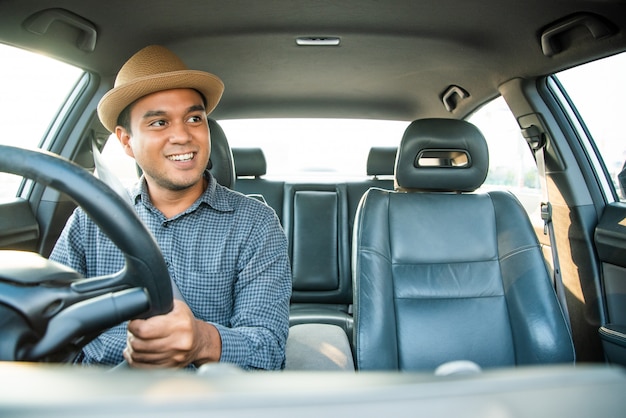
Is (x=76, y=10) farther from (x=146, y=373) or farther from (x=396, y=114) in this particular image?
(x=396, y=114)

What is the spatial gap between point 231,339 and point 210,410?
0.95 m

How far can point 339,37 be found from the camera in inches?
100

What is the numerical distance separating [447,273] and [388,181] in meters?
1.53

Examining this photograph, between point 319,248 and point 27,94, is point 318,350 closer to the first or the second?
point 319,248

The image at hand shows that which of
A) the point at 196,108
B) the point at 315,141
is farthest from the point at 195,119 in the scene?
the point at 315,141

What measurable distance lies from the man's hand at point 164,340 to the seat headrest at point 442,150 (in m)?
1.42

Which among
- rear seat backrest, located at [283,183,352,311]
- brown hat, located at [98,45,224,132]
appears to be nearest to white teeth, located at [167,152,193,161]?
brown hat, located at [98,45,224,132]

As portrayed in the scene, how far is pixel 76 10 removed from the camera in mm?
2045

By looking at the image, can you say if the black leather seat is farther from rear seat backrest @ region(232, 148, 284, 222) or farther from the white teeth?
rear seat backrest @ region(232, 148, 284, 222)

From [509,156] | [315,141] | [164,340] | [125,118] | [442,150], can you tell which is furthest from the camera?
[315,141]

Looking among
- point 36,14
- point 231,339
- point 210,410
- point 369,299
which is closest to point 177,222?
point 231,339

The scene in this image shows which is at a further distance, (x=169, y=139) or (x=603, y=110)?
(x=603, y=110)

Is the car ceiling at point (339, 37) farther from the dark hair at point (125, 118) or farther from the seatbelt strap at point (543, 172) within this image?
the dark hair at point (125, 118)

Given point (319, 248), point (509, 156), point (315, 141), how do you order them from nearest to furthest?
point (319, 248) < point (509, 156) < point (315, 141)
